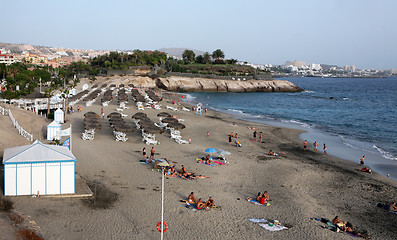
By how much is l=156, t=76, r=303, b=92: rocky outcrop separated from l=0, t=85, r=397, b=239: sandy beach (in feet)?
180

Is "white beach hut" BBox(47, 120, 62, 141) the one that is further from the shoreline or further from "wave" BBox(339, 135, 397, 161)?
"wave" BBox(339, 135, 397, 161)

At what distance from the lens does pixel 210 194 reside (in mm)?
14203

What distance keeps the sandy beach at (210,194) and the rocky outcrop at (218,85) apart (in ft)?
180

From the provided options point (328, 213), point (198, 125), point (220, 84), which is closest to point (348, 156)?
point (328, 213)

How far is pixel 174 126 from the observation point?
24.8 metres

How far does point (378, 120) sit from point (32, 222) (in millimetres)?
42777

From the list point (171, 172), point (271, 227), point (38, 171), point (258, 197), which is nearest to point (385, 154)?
point (258, 197)

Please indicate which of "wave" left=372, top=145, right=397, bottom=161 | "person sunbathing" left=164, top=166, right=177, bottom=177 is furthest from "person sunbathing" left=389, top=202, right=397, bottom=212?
"wave" left=372, top=145, right=397, bottom=161

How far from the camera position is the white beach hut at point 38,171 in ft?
39.0

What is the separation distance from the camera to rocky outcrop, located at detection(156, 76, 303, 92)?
7888cm

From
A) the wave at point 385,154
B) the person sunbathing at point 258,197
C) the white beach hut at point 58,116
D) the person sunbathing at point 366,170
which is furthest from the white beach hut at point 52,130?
the wave at point 385,154

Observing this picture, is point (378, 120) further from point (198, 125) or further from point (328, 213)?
point (328, 213)

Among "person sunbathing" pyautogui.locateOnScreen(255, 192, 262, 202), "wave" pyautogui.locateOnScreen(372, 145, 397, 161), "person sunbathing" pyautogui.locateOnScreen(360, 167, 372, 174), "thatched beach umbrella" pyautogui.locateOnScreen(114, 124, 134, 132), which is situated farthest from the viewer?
"wave" pyautogui.locateOnScreen(372, 145, 397, 161)

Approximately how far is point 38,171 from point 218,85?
73.3 metres
